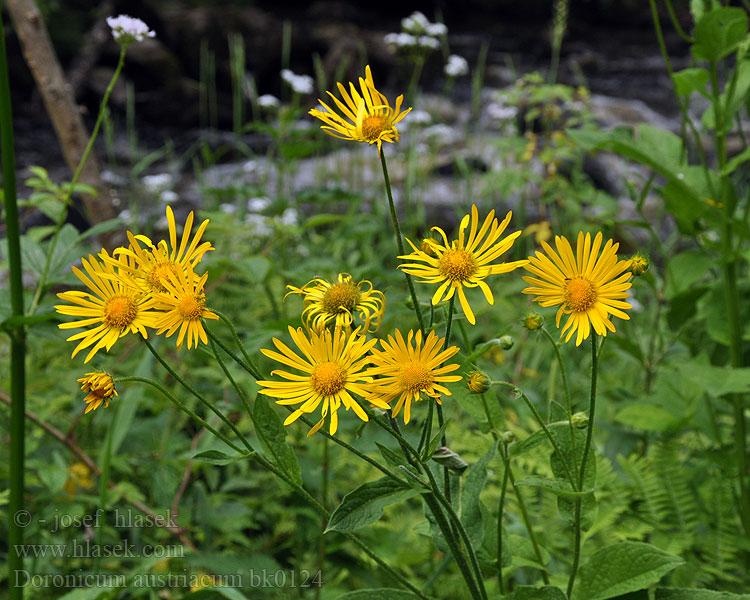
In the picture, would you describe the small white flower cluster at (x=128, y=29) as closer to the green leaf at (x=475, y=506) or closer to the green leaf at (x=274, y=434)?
the green leaf at (x=274, y=434)

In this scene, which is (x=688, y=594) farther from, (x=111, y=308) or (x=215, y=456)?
(x=111, y=308)

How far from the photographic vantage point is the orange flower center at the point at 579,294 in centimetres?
49

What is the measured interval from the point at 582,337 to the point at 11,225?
22.4 inches

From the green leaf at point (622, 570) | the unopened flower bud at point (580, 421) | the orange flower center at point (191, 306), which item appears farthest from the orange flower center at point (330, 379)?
the green leaf at point (622, 570)

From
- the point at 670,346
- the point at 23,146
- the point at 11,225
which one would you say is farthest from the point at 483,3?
the point at 11,225

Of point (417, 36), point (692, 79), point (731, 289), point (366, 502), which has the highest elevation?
point (417, 36)

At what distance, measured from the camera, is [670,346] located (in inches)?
52.9

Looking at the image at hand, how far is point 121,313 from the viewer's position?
516mm

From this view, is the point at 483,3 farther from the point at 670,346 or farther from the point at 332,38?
the point at 670,346

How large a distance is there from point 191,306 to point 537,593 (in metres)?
0.39

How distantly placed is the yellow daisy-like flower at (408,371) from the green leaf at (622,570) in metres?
0.29

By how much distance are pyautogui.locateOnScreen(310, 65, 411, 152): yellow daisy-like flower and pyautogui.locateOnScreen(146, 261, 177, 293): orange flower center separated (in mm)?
162

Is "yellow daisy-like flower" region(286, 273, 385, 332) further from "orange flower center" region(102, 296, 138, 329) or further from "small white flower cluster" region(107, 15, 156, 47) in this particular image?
"small white flower cluster" region(107, 15, 156, 47)

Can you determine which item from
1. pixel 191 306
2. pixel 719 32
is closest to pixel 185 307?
pixel 191 306
